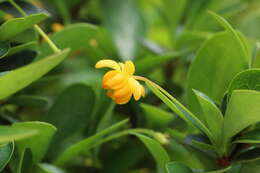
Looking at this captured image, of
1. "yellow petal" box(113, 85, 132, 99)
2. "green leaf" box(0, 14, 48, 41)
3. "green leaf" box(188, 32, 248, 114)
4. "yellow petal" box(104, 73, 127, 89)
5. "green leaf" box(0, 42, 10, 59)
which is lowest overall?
"green leaf" box(188, 32, 248, 114)

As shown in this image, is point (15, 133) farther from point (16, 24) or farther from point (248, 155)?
point (248, 155)

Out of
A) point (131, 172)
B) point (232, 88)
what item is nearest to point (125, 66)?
point (232, 88)

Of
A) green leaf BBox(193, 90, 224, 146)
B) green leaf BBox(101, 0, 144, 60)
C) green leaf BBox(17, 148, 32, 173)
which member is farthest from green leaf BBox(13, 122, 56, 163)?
green leaf BBox(101, 0, 144, 60)

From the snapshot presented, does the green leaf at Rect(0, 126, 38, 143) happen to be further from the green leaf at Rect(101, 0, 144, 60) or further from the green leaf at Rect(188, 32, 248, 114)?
the green leaf at Rect(101, 0, 144, 60)

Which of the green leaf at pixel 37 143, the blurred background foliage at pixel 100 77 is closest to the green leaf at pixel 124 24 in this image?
the blurred background foliage at pixel 100 77

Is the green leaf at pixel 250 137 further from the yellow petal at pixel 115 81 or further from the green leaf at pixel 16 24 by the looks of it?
the green leaf at pixel 16 24
